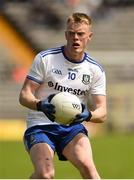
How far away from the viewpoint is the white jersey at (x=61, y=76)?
27.3 ft

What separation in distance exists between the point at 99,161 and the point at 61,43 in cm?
1105

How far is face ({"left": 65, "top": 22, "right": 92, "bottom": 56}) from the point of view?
812 centimetres

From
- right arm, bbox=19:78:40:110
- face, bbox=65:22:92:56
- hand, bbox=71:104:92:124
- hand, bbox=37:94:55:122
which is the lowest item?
hand, bbox=71:104:92:124

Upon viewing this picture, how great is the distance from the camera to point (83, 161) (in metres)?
8.11

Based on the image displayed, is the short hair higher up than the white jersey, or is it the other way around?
the short hair

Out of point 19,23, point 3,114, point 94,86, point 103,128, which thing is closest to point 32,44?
point 19,23

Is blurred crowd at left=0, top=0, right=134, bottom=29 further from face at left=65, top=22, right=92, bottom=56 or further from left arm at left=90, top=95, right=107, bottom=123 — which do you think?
face at left=65, top=22, right=92, bottom=56

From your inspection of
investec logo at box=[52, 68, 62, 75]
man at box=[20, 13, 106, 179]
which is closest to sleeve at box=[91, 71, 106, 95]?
man at box=[20, 13, 106, 179]

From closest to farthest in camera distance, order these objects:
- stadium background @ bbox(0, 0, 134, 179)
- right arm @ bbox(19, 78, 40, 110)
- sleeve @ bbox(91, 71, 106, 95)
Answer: right arm @ bbox(19, 78, 40, 110), sleeve @ bbox(91, 71, 106, 95), stadium background @ bbox(0, 0, 134, 179)

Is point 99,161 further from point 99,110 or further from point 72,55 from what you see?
point 72,55

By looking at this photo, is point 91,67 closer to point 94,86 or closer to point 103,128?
point 94,86

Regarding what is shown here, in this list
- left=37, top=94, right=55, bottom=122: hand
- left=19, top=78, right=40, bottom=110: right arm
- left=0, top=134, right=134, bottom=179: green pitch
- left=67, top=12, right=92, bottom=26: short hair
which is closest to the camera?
left=37, top=94, right=55, bottom=122: hand

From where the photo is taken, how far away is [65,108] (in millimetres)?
7953

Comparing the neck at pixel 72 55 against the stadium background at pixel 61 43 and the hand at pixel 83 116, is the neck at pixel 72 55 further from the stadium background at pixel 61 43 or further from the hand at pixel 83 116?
the stadium background at pixel 61 43
